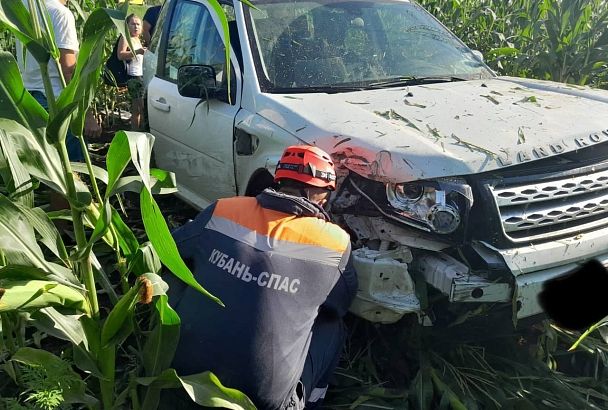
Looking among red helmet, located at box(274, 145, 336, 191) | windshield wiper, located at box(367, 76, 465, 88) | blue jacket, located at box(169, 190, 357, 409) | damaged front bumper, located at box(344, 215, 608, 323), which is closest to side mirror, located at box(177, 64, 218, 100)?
windshield wiper, located at box(367, 76, 465, 88)

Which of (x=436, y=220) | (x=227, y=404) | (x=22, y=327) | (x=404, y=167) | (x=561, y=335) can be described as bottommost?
(x=561, y=335)

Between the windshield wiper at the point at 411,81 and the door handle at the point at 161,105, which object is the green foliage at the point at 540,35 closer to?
the windshield wiper at the point at 411,81

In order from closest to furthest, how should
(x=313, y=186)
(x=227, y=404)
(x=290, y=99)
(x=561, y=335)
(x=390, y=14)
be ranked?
(x=227, y=404) → (x=313, y=186) → (x=561, y=335) → (x=290, y=99) → (x=390, y=14)

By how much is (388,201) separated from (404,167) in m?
0.18

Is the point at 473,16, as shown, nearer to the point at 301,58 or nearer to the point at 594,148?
the point at 301,58

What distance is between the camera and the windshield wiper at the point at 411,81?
4.11 meters

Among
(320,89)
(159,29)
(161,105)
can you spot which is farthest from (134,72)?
(320,89)

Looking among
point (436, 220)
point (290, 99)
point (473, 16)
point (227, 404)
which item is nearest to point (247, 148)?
point (290, 99)

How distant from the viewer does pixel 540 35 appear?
6.75 meters

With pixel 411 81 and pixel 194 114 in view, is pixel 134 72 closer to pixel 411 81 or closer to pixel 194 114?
pixel 194 114

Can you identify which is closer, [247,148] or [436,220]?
[436,220]

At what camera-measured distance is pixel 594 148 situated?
3.38m

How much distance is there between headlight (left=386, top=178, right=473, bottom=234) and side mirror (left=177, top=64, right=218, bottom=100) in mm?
1557

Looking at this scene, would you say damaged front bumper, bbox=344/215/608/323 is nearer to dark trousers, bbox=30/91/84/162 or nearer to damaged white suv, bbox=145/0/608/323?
damaged white suv, bbox=145/0/608/323
